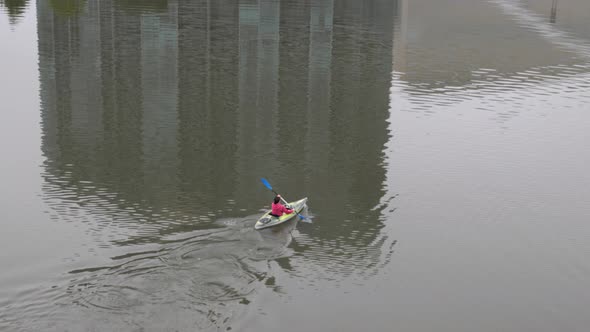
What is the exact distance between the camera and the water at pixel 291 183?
30.0m

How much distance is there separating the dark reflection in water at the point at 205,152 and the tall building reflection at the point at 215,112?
17 cm

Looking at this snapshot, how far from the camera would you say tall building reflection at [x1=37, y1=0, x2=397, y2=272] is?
43.5m

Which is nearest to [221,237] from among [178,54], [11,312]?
[11,312]

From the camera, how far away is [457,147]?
52.5 metres

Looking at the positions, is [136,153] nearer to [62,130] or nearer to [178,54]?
[62,130]

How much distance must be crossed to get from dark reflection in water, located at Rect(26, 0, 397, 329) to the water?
0.57 feet

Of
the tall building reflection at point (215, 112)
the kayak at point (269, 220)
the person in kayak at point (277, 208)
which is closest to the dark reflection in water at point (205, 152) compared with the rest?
the tall building reflection at point (215, 112)

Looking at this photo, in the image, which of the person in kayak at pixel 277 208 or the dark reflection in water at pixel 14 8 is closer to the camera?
the person in kayak at pixel 277 208

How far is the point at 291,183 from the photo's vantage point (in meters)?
45.1

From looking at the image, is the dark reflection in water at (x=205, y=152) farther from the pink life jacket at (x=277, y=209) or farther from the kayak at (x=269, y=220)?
the pink life jacket at (x=277, y=209)

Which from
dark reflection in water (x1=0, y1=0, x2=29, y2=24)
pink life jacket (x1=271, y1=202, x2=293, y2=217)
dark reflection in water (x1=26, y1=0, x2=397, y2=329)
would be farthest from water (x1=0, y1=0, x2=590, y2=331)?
dark reflection in water (x1=0, y1=0, x2=29, y2=24)

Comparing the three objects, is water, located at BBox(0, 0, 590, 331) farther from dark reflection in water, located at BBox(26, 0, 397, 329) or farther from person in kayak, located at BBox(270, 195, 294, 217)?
person in kayak, located at BBox(270, 195, 294, 217)

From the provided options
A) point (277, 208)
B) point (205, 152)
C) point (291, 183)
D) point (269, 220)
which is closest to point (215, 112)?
point (205, 152)

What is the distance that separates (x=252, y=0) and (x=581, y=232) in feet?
318
